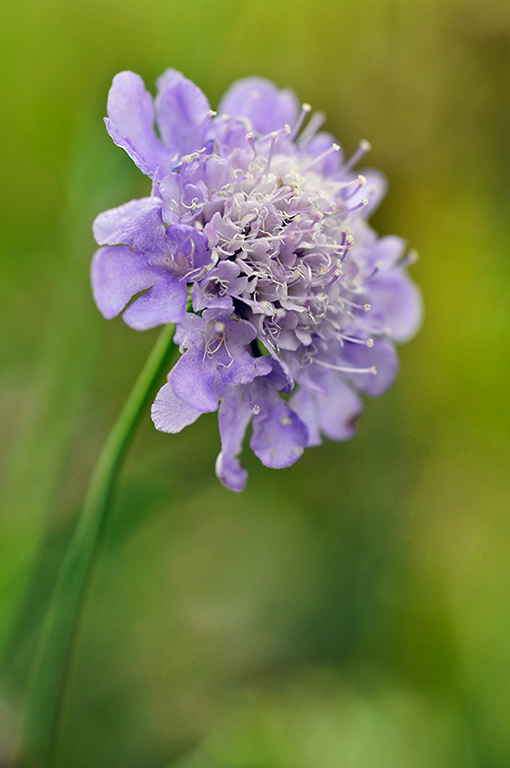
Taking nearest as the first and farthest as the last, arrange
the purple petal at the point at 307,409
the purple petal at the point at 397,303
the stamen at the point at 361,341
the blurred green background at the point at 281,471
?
the stamen at the point at 361,341, the purple petal at the point at 307,409, the purple petal at the point at 397,303, the blurred green background at the point at 281,471

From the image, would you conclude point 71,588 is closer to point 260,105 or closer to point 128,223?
point 128,223

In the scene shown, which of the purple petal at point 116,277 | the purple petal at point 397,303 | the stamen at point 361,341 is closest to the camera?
the purple petal at point 116,277

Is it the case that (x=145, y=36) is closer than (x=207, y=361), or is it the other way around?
(x=207, y=361)

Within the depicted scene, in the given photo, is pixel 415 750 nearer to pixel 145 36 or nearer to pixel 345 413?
pixel 345 413

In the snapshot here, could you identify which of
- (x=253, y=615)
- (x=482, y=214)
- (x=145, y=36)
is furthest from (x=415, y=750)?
(x=145, y=36)

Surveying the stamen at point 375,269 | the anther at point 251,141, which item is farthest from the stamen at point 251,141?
the stamen at point 375,269

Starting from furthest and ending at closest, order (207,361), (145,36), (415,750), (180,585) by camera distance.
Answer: (145,36) < (180,585) < (415,750) < (207,361)

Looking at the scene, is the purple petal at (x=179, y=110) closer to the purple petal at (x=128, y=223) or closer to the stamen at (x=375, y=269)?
the purple petal at (x=128, y=223)
